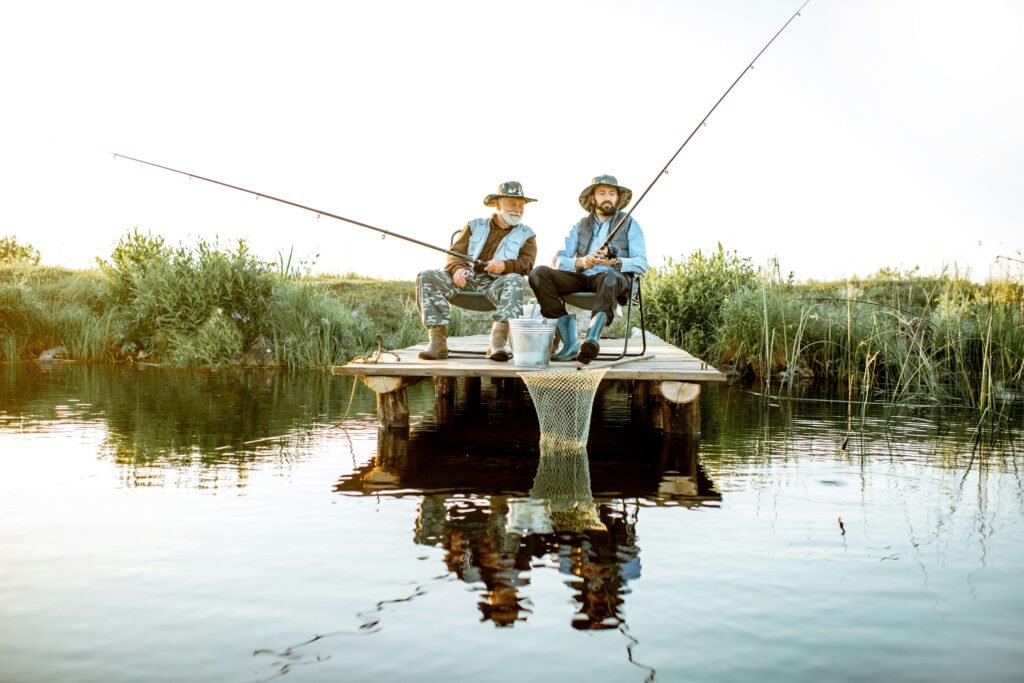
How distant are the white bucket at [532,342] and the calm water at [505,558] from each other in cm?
62

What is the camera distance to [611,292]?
722cm

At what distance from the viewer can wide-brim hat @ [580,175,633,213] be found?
757cm

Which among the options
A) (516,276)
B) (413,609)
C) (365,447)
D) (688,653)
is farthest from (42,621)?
(516,276)

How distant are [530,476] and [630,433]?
2.39m

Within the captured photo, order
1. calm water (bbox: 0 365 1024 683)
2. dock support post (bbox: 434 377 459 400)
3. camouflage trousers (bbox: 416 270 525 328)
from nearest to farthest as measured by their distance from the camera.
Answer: calm water (bbox: 0 365 1024 683) < camouflage trousers (bbox: 416 270 525 328) < dock support post (bbox: 434 377 459 400)

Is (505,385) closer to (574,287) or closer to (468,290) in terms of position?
(468,290)

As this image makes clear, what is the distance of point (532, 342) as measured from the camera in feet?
22.0

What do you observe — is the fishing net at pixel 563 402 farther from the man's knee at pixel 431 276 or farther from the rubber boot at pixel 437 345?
the man's knee at pixel 431 276

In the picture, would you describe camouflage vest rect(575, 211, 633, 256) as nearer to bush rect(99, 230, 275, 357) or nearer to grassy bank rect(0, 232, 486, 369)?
grassy bank rect(0, 232, 486, 369)

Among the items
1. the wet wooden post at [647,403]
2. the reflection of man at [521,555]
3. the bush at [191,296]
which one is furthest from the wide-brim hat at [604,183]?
the bush at [191,296]

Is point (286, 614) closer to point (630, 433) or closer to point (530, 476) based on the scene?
point (530, 476)

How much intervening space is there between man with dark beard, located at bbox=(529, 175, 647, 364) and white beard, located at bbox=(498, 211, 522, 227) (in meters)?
0.40

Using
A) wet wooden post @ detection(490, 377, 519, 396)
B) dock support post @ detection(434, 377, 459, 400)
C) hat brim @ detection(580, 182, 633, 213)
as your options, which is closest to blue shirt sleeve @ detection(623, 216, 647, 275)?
hat brim @ detection(580, 182, 633, 213)

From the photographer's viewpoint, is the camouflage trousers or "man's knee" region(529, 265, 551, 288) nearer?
"man's knee" region(529, 265, 551, 288)
